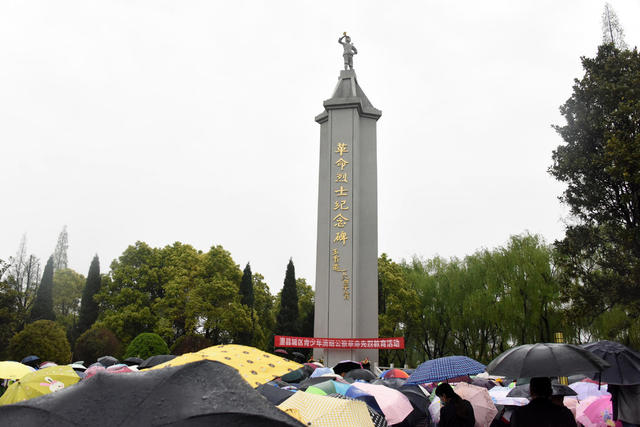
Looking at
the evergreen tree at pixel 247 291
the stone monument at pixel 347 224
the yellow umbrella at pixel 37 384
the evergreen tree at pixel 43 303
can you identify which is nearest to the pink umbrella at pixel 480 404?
the yellow umbrella at pixel 37 384

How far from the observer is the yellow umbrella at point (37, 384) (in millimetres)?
6020

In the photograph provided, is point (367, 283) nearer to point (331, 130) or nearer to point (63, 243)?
point (331, 130)

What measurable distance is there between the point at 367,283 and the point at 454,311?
7852 millimetres

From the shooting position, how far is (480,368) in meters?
5.77

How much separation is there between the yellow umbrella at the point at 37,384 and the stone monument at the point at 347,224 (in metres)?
13.5

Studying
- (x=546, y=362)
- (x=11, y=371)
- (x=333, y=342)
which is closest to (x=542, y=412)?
(x=546, y=362)

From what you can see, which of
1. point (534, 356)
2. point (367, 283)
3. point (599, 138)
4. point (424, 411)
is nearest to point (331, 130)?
point (367, 283)

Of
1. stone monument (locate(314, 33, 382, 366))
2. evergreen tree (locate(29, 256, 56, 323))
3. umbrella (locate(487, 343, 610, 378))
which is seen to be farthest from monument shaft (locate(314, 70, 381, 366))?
evergreen tree (locate(29, 256, 56, 323))

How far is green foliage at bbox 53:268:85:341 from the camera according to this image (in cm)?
3303

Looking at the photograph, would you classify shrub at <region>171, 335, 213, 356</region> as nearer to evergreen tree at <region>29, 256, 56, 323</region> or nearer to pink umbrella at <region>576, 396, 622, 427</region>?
evergreen tree at <region>29, 256, 56, 323</region>

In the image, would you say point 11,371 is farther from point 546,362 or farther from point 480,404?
point 546,362

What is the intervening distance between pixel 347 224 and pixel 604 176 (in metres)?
9.43

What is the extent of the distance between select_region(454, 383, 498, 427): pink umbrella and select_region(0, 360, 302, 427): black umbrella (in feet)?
16.1

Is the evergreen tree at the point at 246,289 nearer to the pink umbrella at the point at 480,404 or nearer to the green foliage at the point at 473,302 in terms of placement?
the green foliage at the point at 473,302
